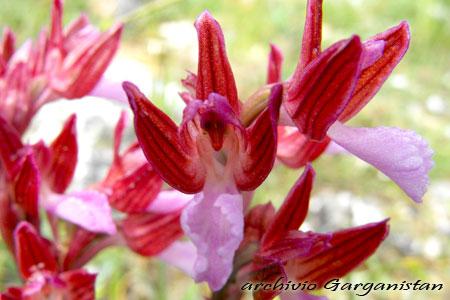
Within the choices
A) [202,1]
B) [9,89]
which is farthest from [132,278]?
[202,1]

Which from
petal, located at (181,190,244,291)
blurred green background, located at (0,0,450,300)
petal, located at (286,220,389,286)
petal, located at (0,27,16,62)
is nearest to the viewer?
petal, located at (181,190,244,291)

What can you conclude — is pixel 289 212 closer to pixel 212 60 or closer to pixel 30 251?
pixel 212 60

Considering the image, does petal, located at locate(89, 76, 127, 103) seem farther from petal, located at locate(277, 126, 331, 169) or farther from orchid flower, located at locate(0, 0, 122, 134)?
petal, located at locate(277, 126, 331, 169)

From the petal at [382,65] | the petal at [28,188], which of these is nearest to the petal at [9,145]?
the petal at [28,188]

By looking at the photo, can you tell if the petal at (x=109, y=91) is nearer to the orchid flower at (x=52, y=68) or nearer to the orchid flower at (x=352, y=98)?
the orchid flower at (x=52, y=68)

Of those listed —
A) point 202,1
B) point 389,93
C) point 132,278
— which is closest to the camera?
point 132,278

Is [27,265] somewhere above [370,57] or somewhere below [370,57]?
below

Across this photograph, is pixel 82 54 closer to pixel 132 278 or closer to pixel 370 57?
pixel 370 57

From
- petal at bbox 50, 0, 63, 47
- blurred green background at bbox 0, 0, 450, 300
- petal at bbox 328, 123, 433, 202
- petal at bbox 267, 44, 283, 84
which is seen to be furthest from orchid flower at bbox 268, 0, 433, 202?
blurred green background at bbox 0, 0, 450, 300
